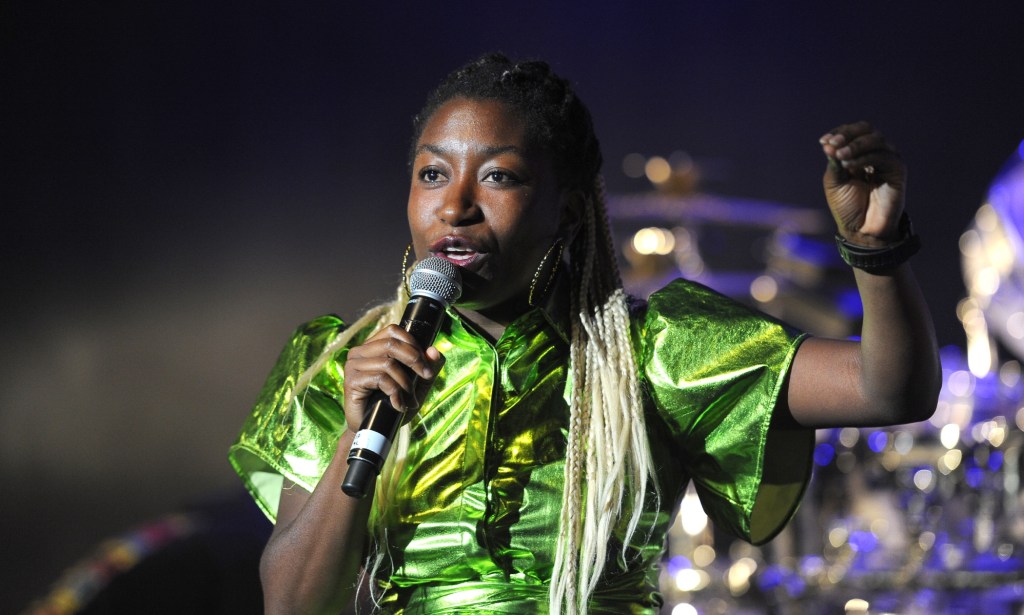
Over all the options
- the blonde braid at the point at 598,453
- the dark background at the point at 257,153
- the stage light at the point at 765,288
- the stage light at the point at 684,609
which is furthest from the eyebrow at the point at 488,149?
the stage light at the point at 765,288

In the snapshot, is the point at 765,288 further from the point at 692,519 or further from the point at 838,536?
the point at 838,536

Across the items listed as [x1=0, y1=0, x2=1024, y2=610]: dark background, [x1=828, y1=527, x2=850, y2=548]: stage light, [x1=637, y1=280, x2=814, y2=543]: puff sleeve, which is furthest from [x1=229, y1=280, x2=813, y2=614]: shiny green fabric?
[x1=828, y1=527, x2=850, y2=548]: stage light

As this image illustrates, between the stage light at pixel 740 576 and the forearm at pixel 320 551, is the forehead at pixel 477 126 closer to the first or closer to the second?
the forearm at pixel 320 551

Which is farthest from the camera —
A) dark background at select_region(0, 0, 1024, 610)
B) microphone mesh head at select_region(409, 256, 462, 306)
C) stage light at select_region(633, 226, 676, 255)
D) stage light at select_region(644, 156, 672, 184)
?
stage light at select_region(633, 226, 676, 255)

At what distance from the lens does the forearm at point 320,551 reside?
3.84 ft

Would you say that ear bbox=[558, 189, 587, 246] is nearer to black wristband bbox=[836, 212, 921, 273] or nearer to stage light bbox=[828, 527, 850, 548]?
black wristband bbox=[836, 212, 921, 273]

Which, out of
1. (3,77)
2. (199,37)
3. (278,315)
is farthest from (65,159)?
(278,315)

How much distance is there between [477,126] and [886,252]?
522 millimetres

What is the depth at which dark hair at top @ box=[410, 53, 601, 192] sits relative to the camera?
4.29ft

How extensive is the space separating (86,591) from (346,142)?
1871 mm

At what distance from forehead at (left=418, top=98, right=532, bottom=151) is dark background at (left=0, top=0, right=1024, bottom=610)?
182 centimetres

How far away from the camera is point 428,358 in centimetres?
102

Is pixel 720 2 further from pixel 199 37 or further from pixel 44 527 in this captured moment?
pixel 44 527

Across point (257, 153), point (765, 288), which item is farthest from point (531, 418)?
point (765, 288)
